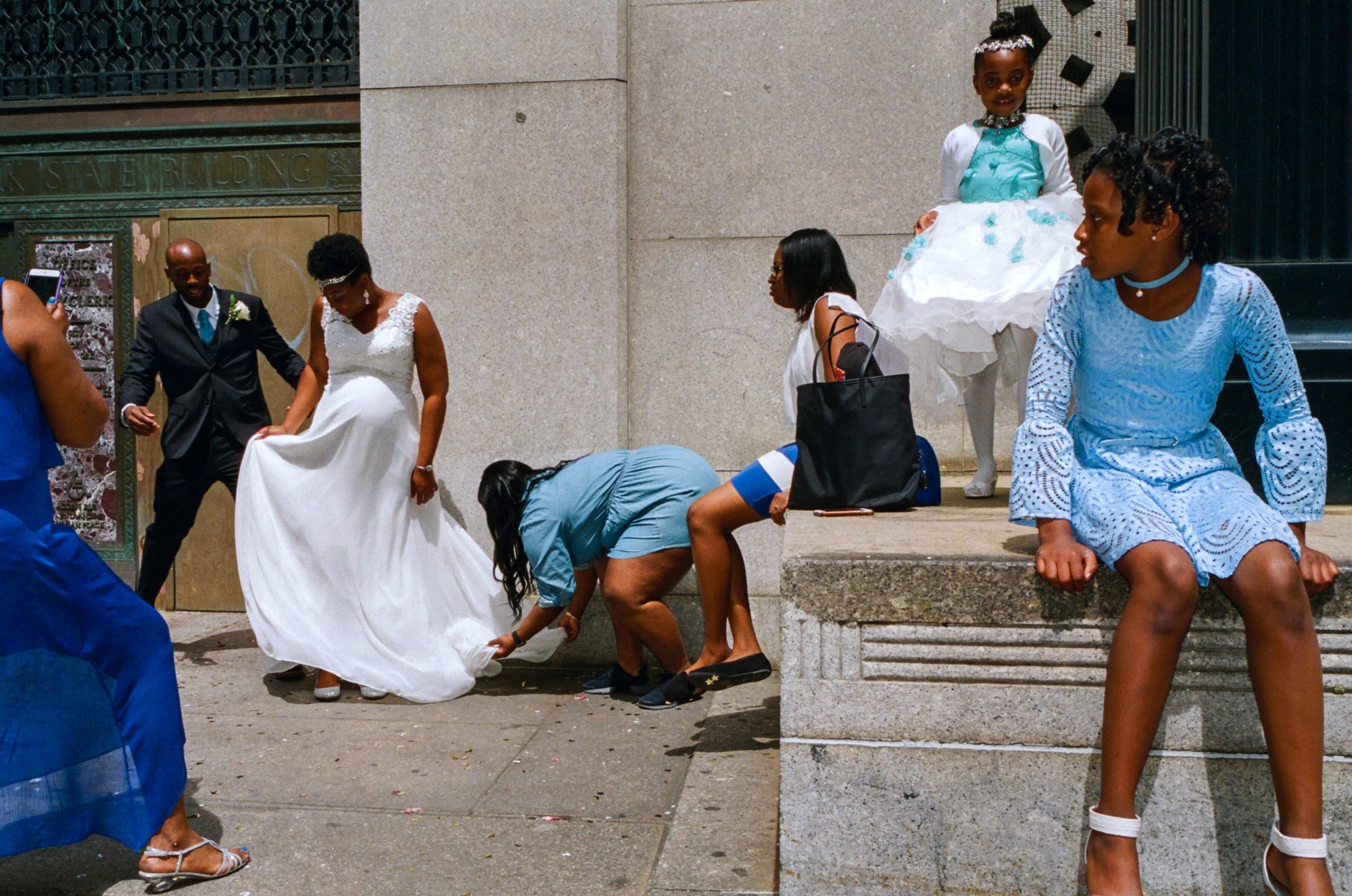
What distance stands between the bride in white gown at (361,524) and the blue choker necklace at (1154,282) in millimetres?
3242

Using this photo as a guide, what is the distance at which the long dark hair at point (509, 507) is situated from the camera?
5.07m

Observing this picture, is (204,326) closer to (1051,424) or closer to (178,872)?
(178,872)

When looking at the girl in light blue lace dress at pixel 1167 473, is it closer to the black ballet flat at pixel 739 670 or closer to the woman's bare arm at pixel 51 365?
the black ballet flat at pixel 739 670

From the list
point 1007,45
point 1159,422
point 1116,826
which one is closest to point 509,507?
point 1007,45

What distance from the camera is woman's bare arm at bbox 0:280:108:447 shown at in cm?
299

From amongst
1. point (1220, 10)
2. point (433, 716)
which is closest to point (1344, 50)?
point (1220, 10)

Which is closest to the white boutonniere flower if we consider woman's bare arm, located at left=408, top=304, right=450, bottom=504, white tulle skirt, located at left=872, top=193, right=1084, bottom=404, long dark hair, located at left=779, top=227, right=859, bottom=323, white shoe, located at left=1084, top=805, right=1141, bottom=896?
woman's bare arm, located at left=408, top=304, right=450, bottom=504

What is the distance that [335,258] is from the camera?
5035mm

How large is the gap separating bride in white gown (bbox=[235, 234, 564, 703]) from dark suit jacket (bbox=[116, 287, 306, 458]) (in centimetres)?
44

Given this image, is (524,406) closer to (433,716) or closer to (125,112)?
(433,716)

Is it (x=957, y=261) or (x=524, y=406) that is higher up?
(x=957, y=261)

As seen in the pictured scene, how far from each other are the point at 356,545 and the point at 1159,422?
3429 mm

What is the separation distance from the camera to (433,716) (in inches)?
195

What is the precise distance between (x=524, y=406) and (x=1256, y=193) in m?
3.52
